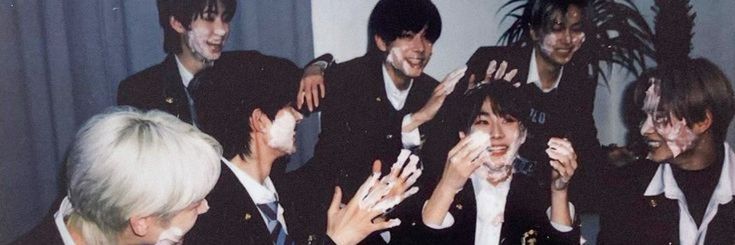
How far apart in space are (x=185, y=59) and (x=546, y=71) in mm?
937

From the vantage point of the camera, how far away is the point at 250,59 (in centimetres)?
173

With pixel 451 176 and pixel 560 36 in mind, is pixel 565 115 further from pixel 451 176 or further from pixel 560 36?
pixel 451 176

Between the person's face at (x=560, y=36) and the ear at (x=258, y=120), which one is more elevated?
the person's face at (x=560, y=36)

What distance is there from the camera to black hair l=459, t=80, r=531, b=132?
6.26ft

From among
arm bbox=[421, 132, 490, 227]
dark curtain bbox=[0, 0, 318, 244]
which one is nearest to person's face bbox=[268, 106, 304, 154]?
A: dark curtain bbox=[0, 0, 318, 244]

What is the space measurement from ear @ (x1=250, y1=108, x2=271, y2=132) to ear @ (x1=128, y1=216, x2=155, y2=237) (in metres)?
0.32

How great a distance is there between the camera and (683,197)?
2.00m

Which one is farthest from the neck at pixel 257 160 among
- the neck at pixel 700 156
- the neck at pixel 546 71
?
the neck at pixel 700 156

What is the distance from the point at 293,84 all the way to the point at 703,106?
1.07m

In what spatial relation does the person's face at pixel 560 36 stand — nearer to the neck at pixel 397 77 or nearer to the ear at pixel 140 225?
the neck at pixel 397 77

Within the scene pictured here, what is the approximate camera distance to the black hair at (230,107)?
170 cm

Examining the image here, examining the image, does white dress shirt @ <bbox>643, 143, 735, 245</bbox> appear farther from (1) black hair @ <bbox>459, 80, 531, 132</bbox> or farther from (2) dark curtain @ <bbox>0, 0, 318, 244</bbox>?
(2) dark curtain @ <bbox>0, 0, 318, 244</bbox>

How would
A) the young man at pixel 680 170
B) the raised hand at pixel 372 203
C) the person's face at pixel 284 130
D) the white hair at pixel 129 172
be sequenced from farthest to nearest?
the young man at pixel 680 170, the raised hand at pixel 372 203, the person's face at pixel 284 130, the white hair at pixel 129 172

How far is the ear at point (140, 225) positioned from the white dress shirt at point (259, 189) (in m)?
0.23
